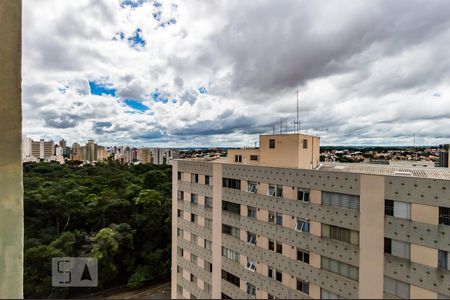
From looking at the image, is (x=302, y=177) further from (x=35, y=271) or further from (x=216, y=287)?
(x=35, y=271)

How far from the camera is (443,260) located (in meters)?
5.18

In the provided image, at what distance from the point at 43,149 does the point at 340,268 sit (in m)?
43.8

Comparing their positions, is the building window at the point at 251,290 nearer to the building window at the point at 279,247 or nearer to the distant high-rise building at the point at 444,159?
the building window at the point at 279,247

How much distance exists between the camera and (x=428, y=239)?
534cm

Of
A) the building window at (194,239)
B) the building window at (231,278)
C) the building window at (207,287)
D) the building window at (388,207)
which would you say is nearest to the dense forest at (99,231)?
the building window at (194,239)

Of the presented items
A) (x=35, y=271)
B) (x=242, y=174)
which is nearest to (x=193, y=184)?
Result: (x=242, y=174)

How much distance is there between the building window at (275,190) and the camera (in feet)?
25.8

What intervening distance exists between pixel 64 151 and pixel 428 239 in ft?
158

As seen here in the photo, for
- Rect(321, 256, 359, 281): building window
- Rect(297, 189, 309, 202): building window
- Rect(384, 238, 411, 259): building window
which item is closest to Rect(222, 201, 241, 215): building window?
Rect(297, 189, 309, 202): building window

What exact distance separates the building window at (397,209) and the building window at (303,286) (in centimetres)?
314

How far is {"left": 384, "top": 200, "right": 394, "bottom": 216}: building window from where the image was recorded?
580 cm

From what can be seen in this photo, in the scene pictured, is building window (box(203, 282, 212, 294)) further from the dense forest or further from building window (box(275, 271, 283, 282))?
the dense forest

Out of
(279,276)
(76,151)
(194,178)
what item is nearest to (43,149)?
(76,151)

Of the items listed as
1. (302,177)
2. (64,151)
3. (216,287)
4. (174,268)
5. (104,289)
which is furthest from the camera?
(64,151)
